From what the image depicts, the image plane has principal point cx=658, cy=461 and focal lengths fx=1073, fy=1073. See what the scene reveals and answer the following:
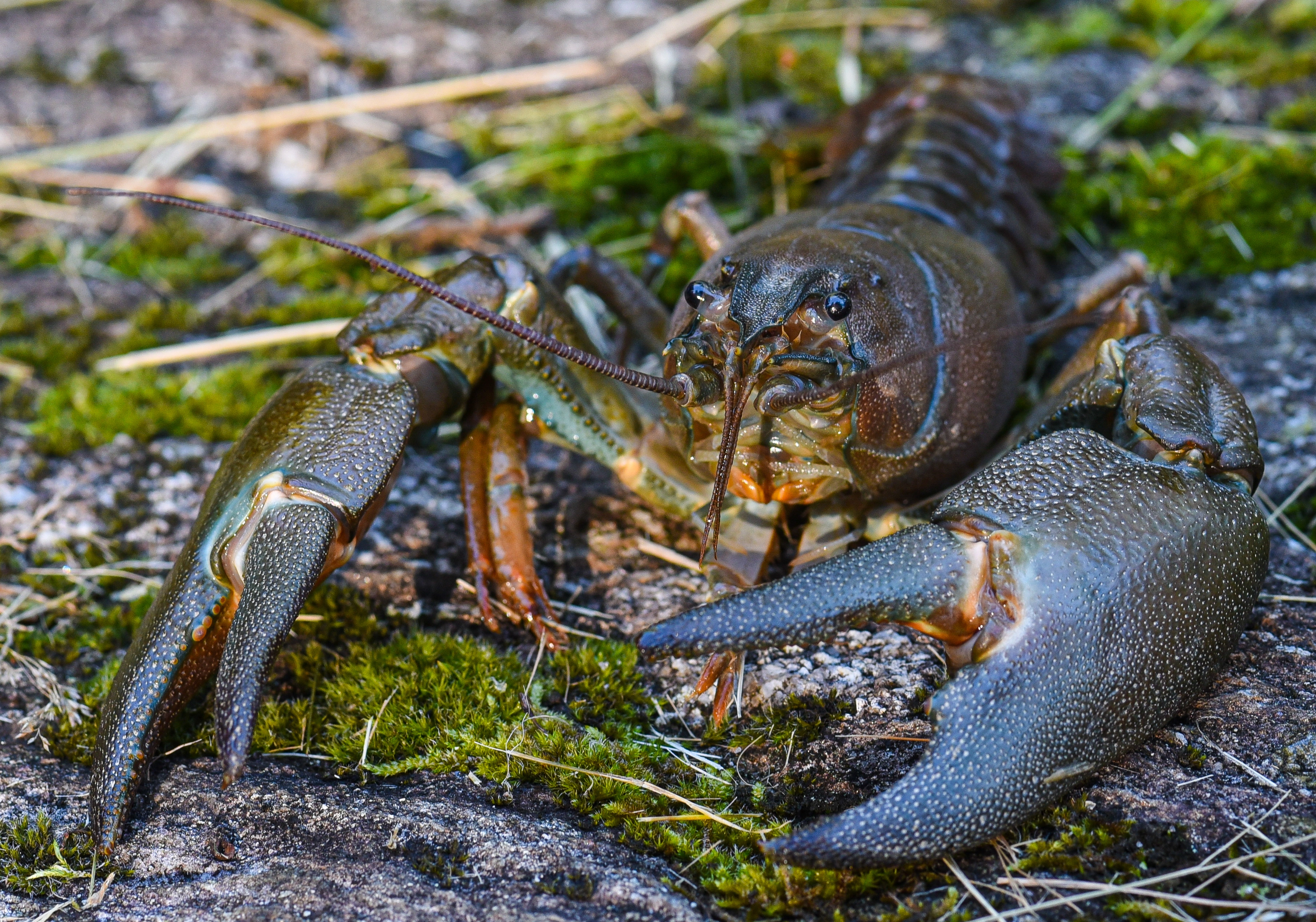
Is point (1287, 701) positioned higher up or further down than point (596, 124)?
further down

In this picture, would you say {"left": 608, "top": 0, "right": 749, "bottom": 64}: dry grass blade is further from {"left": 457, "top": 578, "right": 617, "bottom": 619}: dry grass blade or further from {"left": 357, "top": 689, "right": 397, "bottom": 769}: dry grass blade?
{"left": 357, "top": 689, "right": 397, "bottom": 769}: dry grass blade

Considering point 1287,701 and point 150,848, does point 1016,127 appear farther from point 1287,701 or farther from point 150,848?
point 150,848

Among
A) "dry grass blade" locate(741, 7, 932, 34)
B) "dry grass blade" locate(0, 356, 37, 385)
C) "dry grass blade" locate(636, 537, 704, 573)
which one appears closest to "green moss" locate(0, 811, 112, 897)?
"dry grass blade" locate(636, 537, 704, 573)

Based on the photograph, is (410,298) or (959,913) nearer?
(959,913)

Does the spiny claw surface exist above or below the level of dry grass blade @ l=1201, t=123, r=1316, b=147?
below

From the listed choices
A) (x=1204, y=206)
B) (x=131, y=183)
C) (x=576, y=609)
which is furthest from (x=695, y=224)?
(x=131, y=183)

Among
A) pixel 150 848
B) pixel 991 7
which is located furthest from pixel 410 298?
pixel 991 7

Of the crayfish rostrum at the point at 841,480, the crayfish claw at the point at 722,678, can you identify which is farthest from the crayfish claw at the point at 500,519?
the crayfish claw at the point at 722,678
